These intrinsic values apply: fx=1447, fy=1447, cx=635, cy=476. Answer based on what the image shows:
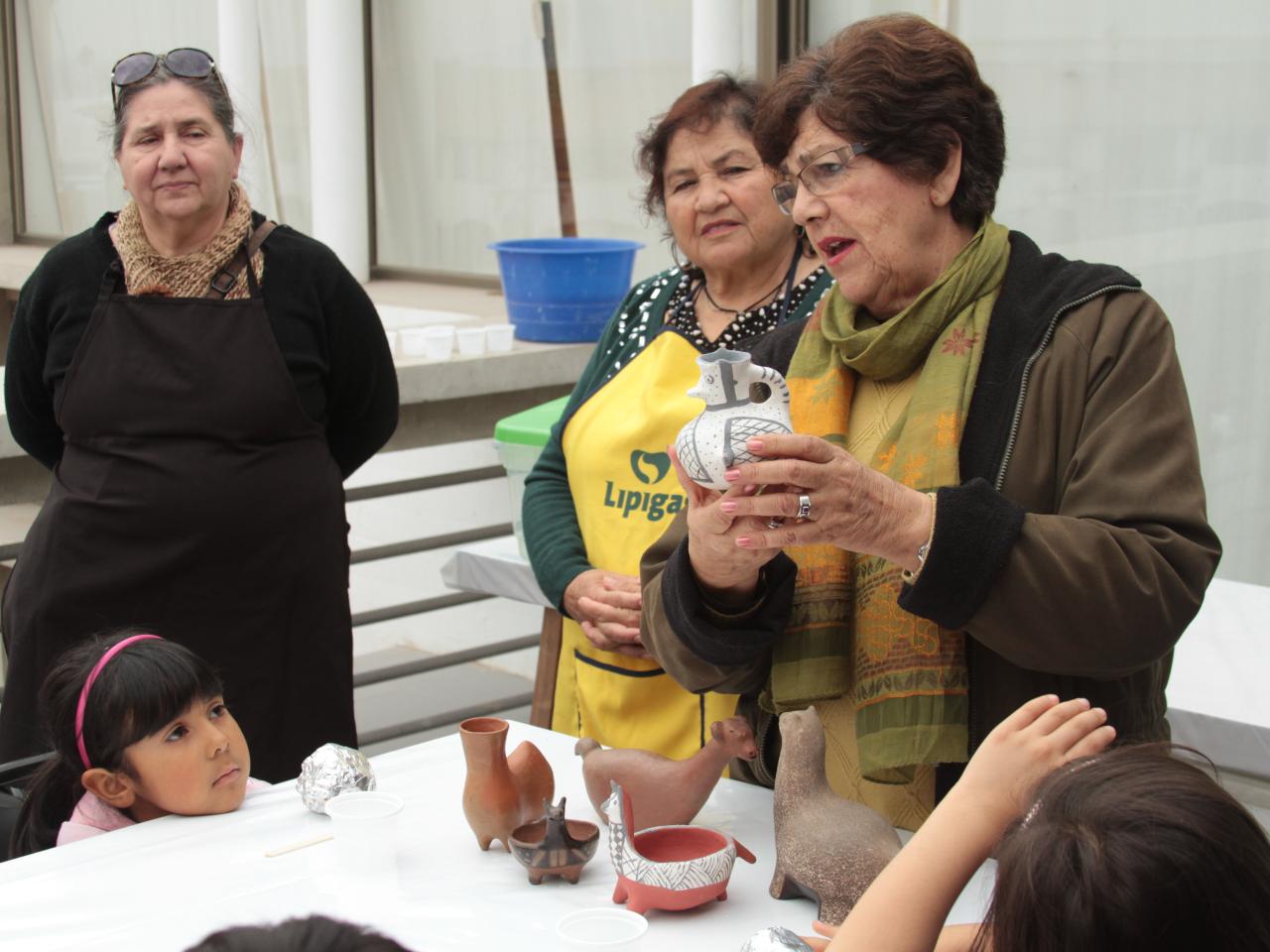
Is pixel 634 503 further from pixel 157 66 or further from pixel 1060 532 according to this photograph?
pixel 157 66

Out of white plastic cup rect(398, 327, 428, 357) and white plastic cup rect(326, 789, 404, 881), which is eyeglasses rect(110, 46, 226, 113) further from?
white plastic cup rect(326, 789, 404, 881)

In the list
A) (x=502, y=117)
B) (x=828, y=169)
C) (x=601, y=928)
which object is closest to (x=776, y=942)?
(x=601, y=928)

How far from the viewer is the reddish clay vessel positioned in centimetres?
169

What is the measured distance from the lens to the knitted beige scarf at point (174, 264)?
8.88 ft

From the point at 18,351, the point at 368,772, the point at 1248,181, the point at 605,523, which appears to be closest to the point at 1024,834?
the point at 368,772

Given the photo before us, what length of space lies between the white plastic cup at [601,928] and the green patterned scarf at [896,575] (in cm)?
40

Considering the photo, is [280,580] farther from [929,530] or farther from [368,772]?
[929,530]

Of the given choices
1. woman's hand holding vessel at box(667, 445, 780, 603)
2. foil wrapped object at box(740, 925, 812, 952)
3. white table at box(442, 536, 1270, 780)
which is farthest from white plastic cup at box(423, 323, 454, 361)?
foil wrapped object at box(740, 925, 812, 952)

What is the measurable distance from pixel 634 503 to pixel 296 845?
84cm

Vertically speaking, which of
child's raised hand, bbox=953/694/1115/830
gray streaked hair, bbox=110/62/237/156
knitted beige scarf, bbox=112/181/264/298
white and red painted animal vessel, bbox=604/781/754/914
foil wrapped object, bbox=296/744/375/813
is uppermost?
gray streaked hair, bbox=110/62/237/156

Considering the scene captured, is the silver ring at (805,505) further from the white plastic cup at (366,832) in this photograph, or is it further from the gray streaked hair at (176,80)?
the gray streaked hair at (176,80)

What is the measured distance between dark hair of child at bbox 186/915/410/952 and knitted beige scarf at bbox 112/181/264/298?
2129 millimetres

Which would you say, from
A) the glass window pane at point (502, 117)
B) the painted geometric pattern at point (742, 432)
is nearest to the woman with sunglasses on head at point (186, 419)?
the painted geometric pattern at point (742, 432)

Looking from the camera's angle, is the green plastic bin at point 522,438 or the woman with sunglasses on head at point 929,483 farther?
the green plastic bin at point 522,438
